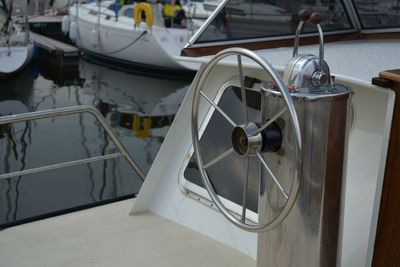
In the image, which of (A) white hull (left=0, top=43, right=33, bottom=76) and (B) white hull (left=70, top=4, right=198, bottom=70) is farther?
(B) white hull (left=70, top=4, right=198, bottom=70)

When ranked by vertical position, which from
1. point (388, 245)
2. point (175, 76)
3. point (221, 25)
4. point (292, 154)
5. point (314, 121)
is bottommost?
point (175, 76)

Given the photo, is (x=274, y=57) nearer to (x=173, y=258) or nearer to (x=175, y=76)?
(x=173, y=258)

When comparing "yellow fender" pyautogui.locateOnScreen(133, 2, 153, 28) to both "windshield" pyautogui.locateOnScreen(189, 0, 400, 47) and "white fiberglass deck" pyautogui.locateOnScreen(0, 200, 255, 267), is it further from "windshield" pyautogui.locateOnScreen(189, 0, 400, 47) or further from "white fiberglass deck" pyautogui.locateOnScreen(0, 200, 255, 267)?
"white fiberglass deck" pyautogui.locateOnScreen(0, 200, 255, 267)

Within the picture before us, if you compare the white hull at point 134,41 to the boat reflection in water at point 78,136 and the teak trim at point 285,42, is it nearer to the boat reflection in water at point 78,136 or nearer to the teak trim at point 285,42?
the boat reflection in water at point 78,136

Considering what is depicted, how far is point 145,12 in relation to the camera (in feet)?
47.0

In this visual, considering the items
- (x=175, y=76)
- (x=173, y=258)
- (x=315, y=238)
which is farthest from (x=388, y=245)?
(x=175, y=76)

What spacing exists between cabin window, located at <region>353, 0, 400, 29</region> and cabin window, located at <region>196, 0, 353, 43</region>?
92mm

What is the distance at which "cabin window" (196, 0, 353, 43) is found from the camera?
3.01m

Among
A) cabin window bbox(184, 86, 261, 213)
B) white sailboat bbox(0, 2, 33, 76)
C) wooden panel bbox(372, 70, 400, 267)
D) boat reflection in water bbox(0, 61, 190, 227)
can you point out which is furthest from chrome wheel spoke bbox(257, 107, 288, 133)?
white sailboat bbox(0, 2, 33, 76)

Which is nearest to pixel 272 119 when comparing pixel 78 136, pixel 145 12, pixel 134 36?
pixel 78 136

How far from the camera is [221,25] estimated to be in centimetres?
301

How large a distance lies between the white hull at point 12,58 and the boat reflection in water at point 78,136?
0.99 ft

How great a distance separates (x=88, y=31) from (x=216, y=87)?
560 inches

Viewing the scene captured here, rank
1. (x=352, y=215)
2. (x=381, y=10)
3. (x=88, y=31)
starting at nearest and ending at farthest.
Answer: (x=352, y=215)
(x=381, y=10)
(x=88, y=31)
